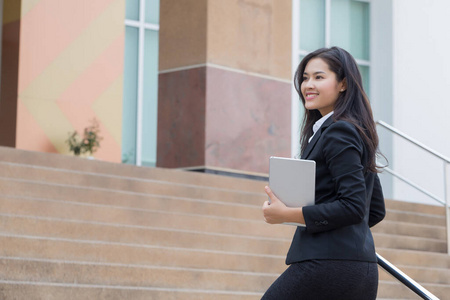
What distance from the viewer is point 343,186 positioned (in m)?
2.53

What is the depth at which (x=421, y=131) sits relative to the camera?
1617cm

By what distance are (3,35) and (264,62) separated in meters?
5.36

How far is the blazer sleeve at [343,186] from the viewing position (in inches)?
99.0

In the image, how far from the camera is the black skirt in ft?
8.16

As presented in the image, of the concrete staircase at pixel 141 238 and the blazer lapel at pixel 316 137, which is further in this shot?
the concrete staircase at pixel 141 238

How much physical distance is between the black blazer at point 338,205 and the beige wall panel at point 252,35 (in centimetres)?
830

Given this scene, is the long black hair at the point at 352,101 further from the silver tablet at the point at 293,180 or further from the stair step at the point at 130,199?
the stair step at the point at 130,199

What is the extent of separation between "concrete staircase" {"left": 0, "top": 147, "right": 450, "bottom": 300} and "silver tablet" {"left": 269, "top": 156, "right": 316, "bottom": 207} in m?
2.97

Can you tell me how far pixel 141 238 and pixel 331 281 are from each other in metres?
4.35

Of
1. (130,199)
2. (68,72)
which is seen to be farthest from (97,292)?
(68,72)

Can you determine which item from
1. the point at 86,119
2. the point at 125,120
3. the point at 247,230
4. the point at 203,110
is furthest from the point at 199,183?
the point at 125,120

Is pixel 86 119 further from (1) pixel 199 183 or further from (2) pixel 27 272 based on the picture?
(2) pixel 27 272

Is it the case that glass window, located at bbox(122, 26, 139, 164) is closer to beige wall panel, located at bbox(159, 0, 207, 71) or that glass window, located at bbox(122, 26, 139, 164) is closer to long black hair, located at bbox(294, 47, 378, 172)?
beige wall panel, located at bbox(159, 0, 207, 71)

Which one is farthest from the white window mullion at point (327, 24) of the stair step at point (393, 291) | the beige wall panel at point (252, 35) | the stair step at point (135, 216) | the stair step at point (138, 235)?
the stair step at point (393, 291)
